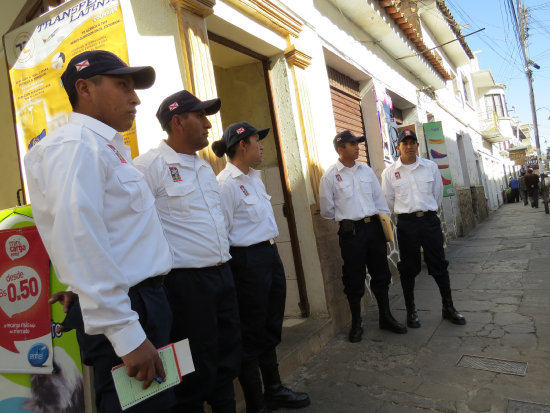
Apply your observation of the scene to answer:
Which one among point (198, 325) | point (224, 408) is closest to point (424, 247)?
point (224, 408)

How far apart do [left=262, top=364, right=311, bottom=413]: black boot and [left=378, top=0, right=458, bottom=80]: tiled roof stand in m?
6.18

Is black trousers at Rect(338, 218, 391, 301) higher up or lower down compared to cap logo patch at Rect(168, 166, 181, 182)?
lower down

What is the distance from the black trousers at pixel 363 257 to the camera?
12.0 feet

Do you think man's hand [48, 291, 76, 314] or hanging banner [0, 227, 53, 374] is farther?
hanging banner [0, 227, 53, 374]

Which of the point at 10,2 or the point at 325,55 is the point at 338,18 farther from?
the point at 10,2

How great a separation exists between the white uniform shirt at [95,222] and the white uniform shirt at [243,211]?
110 cm

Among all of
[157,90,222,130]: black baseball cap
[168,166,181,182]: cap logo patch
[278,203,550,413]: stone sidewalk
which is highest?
[157,90,222,130]: black baseball cap

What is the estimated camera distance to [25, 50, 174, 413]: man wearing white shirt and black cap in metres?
1.16

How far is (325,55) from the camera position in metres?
5.23

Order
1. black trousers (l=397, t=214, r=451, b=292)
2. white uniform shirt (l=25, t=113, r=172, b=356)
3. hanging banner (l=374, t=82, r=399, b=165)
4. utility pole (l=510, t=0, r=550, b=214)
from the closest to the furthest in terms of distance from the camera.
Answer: white uniform shirt (l=25, t=113, r=172, b=356), black trousers (l=397, t=214, r=451, b=292), hanging banner (l=374, t=82, r=399, b=165), utility pole (l=510, t=0, r=550, b=214)

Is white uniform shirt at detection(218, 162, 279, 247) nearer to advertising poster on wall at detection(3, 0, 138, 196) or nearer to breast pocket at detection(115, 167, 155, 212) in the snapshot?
advertising poster on wall at detection(3, 0, 138, 196)

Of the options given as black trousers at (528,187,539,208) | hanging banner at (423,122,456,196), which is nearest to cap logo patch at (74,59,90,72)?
hanging banner at (423,122,456,196)

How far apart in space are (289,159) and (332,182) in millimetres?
609

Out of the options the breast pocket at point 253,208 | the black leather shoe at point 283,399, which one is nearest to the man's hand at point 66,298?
the breast pocket at point 253,208
